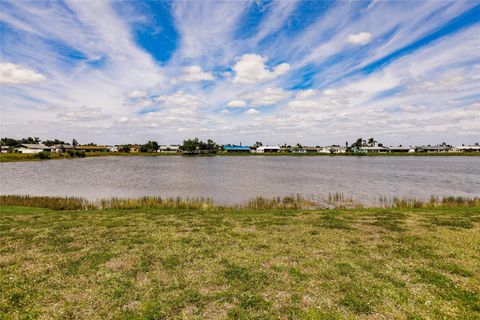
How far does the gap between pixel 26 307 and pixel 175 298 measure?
4.74m

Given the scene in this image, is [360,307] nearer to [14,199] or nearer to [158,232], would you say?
[158,232]

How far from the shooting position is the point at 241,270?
11.2m

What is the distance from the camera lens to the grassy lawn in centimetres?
855

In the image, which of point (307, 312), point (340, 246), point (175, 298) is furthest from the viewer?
point (340, 246)

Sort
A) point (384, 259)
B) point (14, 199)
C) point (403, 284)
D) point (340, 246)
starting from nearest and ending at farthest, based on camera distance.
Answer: point (403, 284) → point (384, 259) → point (340, 246) → point (14, 199)

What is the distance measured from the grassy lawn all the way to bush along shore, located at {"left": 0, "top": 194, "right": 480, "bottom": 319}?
1.9 inches

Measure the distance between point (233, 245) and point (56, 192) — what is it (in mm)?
41225

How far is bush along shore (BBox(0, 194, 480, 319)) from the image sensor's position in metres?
8.56

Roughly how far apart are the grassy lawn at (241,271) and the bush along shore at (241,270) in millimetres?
48

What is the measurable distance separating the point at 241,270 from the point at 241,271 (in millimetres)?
102

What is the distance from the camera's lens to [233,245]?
14.3 metres

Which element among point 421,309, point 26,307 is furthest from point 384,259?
point 26,307

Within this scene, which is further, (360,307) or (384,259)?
(384,259)

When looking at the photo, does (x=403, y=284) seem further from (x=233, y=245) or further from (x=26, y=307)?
(x=26, y=307)
